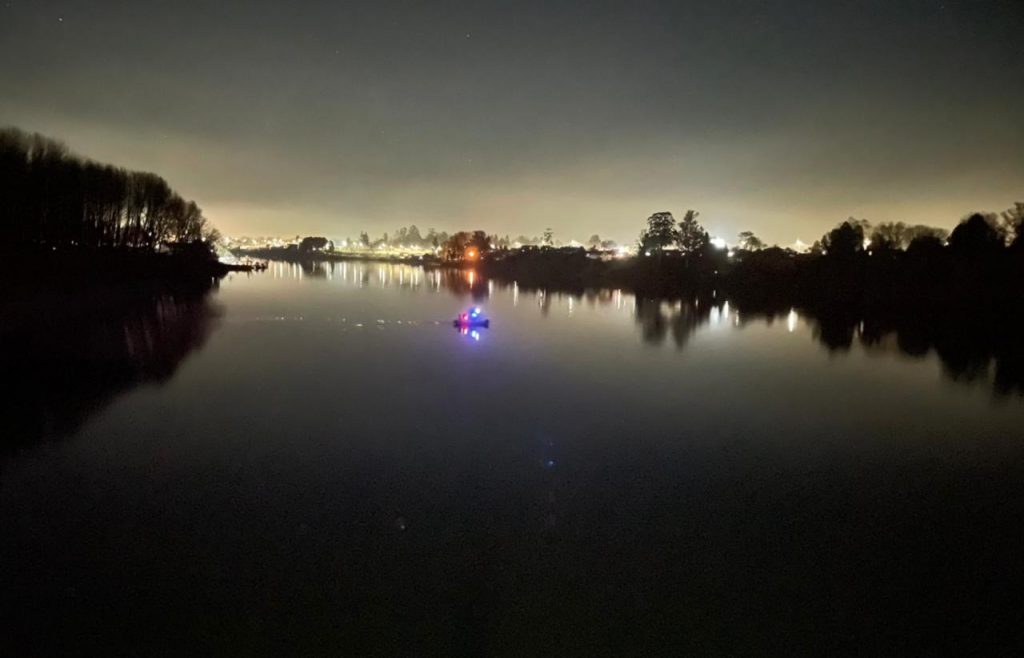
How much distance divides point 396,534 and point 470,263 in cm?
10277

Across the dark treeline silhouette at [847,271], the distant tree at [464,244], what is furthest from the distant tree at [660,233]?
the distant tree at [464,244]

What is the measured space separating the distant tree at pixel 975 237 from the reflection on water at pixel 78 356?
44234 millimetres

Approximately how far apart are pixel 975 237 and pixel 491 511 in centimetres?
4520

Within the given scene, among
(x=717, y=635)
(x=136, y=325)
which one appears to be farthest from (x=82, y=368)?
(x=717, y=635)

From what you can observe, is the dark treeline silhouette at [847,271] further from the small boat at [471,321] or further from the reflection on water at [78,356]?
the reflection on water at [78,356]

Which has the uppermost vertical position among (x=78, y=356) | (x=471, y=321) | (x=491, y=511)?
(x=471, y=321)

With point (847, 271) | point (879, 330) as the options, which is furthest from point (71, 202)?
point (847, 271)

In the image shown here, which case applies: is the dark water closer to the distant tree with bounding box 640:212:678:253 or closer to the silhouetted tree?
the distant tree with bounding box 640:212:678:253

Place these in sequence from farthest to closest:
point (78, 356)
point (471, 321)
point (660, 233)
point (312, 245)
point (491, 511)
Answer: point (312, 245) < point (660, 233) < point (471, 321) < point (78, 356) < point (491, 511)

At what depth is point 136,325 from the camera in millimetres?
21688

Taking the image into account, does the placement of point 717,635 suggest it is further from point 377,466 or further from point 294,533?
point 377,466

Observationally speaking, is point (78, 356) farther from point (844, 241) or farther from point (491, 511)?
point (844, 241)

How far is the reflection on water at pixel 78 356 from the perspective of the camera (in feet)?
32.6

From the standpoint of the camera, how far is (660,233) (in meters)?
69.8
